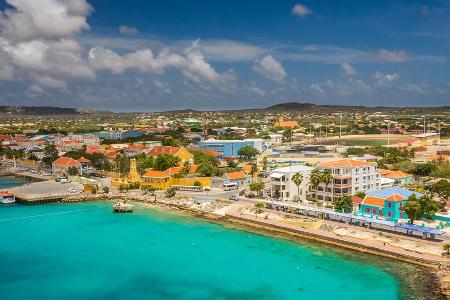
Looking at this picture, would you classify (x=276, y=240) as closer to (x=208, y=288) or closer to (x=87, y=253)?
(x=208, y=288)

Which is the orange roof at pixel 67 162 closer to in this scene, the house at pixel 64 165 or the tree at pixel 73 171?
the house at pixel 64 165

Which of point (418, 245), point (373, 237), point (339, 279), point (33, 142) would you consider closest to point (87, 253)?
point (339, 279)

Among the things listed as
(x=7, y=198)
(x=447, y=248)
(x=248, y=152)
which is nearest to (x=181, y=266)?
(x=447, y=248)

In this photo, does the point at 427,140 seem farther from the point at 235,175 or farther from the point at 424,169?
the point at 235,175

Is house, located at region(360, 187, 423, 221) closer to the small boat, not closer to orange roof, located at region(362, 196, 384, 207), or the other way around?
orange roof, located at region(362, 196, 384, 207)

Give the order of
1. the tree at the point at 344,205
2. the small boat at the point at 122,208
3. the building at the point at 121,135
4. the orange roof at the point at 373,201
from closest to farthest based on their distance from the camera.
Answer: the orange roof at the point at 373,201 < the tree at the point at 344,205 < the small boat at the point at 122,208 < the building at the point at 121,135

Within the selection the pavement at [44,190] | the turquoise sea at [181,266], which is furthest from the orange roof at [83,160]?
the turquoise sea at [181,266]
